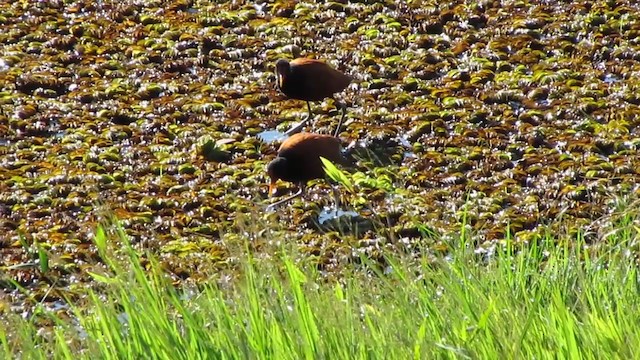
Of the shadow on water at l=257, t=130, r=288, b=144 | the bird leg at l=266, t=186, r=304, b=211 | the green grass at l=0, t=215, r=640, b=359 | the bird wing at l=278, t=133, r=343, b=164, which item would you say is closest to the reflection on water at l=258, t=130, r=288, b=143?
the shadow on water at l=257, t=130, r=288, b=144

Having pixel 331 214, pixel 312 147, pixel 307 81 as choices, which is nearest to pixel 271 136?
pixel 307 81

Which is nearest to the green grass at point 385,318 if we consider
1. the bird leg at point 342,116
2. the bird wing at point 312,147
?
the bird wing at point 312,147

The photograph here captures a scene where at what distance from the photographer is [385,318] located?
284cm

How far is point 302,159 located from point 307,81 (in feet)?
2.13

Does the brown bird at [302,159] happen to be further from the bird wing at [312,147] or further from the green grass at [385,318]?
the green grass at [385,318]

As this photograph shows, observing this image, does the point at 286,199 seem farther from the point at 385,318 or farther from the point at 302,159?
the point at 385,318

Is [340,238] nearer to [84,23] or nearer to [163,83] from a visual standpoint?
[163,83]

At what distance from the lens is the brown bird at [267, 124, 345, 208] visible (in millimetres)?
4719

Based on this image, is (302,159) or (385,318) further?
(302,159)

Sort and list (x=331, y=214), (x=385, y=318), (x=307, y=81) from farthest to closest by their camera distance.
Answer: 1. (x=307, y=81)
2. (x=331, y=214)
3. (x=385, y=318)

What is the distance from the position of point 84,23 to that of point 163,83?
86cm

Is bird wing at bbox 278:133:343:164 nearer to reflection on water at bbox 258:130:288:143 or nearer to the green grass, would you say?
reflection on water at bbox 258:130:288:143

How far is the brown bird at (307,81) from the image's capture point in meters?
5.31

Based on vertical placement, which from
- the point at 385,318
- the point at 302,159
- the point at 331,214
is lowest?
the point at 331,214
